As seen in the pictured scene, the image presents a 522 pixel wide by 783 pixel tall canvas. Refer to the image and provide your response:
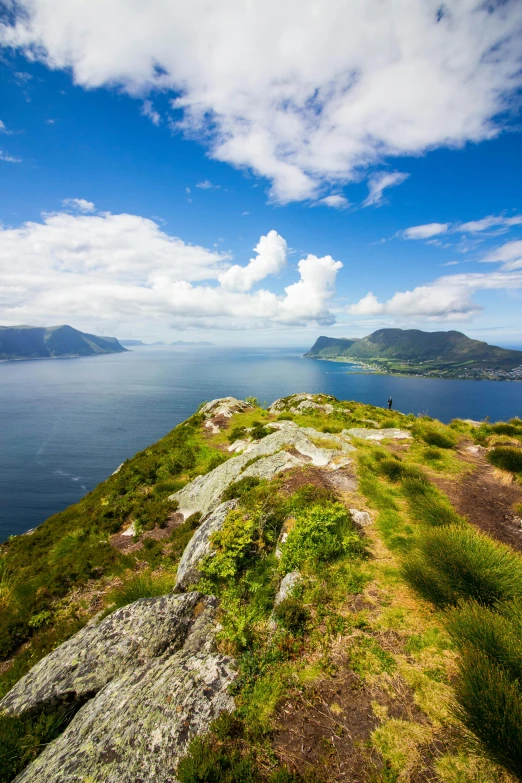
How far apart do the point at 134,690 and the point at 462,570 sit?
7160 mm

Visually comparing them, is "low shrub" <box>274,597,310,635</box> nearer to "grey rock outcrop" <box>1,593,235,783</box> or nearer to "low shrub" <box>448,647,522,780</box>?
"grey rock outcrop" <box>1,593,235,783</box>

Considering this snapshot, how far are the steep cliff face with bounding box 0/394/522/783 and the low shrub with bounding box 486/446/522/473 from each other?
1029 millimetres

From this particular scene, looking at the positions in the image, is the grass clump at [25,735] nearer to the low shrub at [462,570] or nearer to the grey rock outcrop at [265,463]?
the low shrub at [462,570]

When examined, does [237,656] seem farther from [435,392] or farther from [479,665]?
[435,392]

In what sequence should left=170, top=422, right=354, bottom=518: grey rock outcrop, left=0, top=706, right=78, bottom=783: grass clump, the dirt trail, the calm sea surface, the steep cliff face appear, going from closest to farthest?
the steep cliff face, left=0, top=706, right=78, bottom=783: grass clump, the dirt trail, left=170, top=422, right=354, bottom=518: grey rock outcrop, the calm sea surface

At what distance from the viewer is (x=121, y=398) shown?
14662cm

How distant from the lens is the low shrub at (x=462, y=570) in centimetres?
626

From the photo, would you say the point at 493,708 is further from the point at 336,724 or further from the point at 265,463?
the point at 265,463

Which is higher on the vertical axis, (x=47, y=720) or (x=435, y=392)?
(x=47, y=720)

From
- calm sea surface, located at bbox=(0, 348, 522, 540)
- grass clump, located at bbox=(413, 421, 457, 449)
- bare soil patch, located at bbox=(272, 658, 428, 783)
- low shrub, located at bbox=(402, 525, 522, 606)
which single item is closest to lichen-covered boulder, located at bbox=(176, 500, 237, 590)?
bare soil patch, located at bbox=(272, 658, 428, 783)

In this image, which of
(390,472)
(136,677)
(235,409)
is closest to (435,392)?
(235,409)

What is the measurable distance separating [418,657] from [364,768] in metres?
2.04

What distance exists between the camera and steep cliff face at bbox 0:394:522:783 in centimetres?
446

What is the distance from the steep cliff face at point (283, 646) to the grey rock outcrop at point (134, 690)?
0.10 ft
